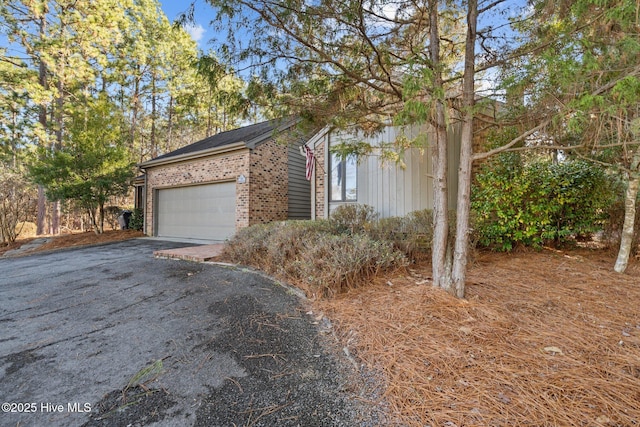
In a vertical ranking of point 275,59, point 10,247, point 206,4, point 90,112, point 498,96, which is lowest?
point 10,247

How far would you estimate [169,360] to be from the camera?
2049mm

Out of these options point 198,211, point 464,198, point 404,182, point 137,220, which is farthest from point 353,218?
point 137,220

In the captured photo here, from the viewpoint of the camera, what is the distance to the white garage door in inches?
354

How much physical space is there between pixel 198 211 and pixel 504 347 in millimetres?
9795

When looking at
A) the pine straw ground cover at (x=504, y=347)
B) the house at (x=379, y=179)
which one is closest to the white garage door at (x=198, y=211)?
the house at (x=379, y=179)

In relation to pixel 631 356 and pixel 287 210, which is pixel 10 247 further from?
pixel 631 356

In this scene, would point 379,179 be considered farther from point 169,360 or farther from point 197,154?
point 197,154

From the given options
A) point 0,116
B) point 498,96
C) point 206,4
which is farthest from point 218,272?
point 0,116

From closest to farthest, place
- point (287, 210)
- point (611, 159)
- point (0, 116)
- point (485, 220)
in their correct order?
point (611, 159) → point (485, 220) → point (287, 210) → point (0, 116)

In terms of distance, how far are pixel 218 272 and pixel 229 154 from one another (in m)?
5.39

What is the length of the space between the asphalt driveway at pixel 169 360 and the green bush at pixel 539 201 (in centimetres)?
394

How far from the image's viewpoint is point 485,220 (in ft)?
16.1

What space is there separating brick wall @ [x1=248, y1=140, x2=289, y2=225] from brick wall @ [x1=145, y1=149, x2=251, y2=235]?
0.22 meters

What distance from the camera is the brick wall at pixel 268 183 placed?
858cm
